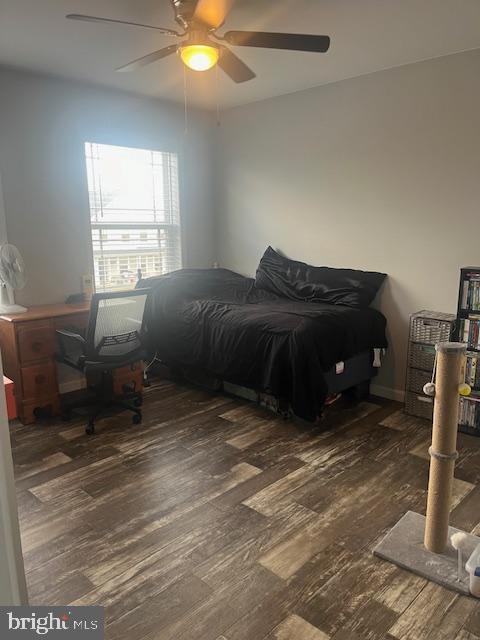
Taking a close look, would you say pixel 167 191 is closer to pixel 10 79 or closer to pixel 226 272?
pixel 226 272

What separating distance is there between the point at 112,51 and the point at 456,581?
3517 millimetres

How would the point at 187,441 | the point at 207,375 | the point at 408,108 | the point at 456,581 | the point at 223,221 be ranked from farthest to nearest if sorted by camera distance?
the point at 223,221
the point at 207,375
the point at 408,108
the point at 187,441
the point at 456,581

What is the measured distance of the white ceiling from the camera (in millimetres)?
2434

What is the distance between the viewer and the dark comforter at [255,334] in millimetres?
3057

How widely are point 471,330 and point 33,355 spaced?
305cm

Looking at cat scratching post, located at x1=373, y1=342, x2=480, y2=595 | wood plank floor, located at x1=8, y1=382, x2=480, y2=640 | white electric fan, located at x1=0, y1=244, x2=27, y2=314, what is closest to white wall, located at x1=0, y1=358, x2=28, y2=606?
wood plank floor, located at x1=8, y1=382, x2=480, y2=640

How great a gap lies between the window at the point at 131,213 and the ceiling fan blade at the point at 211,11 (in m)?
2.07

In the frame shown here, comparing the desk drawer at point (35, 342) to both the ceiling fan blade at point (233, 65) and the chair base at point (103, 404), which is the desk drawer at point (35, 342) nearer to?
the chair base at point (103, 404)

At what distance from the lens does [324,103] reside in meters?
3.88

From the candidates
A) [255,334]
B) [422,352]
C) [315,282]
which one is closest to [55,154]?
[255,334]

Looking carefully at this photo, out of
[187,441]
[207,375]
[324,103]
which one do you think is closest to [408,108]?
[324,103]

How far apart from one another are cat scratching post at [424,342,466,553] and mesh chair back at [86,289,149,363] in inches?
77.9

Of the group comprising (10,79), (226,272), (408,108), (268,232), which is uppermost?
(10,79)

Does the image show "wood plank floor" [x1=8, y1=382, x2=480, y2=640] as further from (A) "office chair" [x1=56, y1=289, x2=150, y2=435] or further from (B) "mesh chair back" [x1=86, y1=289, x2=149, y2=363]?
(B) "mesh chair back" [x1=86, y1=289, x2=149, y2=363]
